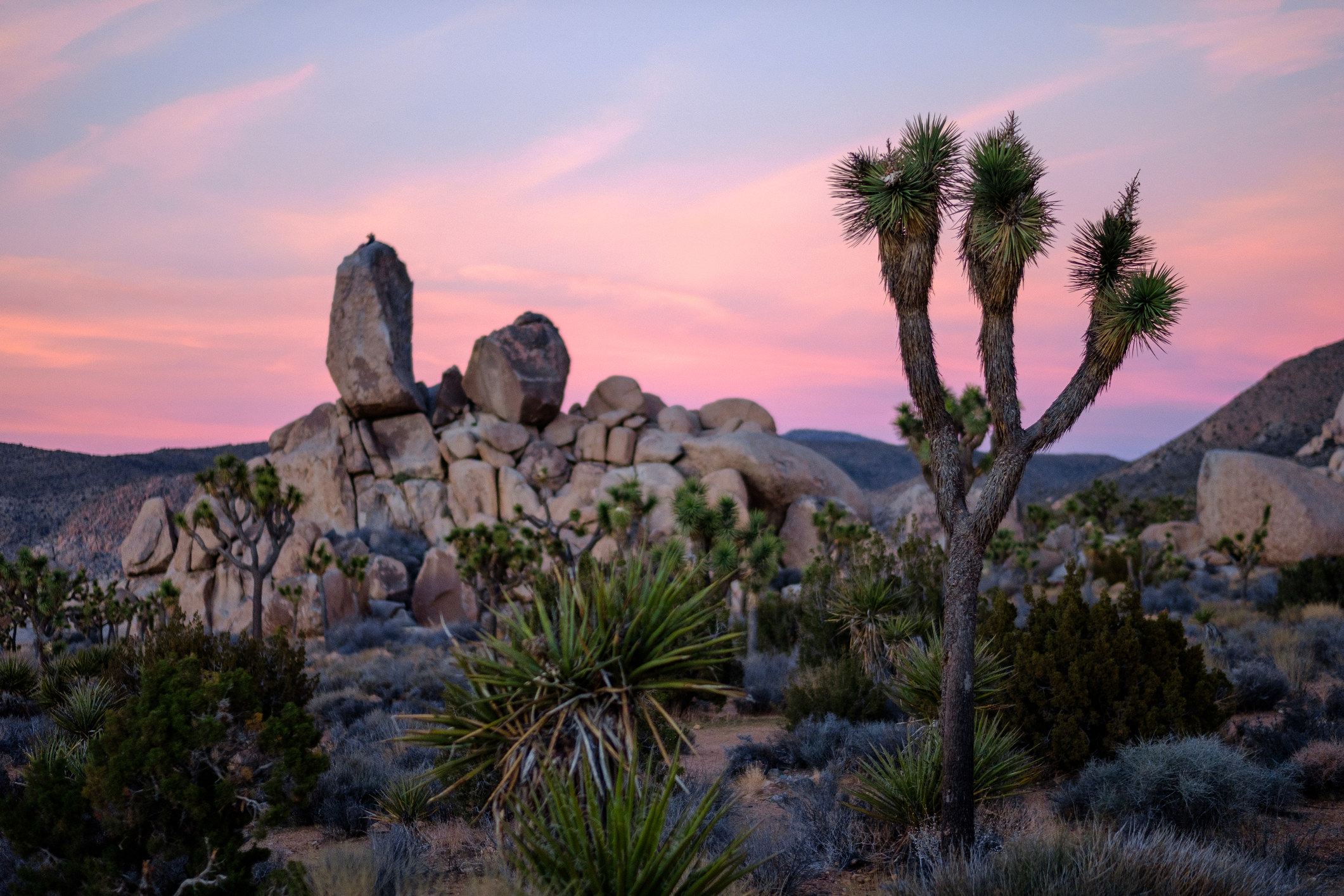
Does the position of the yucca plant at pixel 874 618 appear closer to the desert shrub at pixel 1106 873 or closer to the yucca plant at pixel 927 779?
the yucca plant at pixel 927 779

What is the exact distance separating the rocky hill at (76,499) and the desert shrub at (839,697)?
5046cm

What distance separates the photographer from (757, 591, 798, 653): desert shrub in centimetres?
2334

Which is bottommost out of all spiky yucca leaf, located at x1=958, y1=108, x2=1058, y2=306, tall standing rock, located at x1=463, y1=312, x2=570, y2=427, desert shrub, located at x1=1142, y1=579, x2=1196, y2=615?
desert shrub, located at x1=1142, y1=579, x2=1196, y2=615

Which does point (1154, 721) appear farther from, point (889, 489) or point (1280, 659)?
point (889, 489)

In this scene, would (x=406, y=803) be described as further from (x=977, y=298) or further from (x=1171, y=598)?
(x=1171, y=598)

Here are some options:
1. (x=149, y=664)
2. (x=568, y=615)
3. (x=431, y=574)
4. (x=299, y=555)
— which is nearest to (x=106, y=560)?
(x=299, y=555)

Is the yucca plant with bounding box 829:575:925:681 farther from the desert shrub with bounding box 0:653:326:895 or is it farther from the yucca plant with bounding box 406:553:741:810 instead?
the desert shrub with bounding box 0:653:326:895

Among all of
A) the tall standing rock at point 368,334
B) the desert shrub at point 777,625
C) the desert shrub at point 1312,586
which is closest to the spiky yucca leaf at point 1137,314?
the desert shrub at point 777,625

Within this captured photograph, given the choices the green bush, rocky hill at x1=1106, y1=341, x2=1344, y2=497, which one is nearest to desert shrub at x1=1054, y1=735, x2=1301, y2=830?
the green bush

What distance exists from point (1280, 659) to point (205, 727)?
16.3 meters

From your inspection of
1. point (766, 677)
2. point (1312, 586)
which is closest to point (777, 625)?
point (766, 677)

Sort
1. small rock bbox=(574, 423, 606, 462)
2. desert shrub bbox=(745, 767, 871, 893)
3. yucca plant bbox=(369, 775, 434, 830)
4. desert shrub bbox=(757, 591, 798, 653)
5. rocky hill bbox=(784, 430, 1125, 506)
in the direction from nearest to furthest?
desert shrub bbox=(745, 767, 871, 893), yucca plant bbox=(369, 775, 434, 830), desert shrub bbox=(757, 591, 798, 653), small rock bbox=(574, 423, 606, 462), rocky hill bbox=(784, 430, 1125, 506)

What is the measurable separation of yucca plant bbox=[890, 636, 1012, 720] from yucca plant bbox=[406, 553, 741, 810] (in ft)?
17.8

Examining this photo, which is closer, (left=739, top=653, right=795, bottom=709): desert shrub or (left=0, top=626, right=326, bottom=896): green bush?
(left=0, top=626, right=326, bottom=896): green bush
